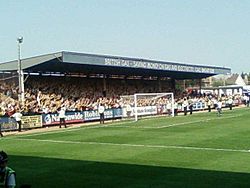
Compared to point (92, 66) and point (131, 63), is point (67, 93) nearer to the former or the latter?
point (92, 66)

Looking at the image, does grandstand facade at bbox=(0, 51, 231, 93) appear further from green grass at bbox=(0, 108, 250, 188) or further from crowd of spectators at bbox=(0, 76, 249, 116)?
green grass at bbox=(0, 108, 250, 188)

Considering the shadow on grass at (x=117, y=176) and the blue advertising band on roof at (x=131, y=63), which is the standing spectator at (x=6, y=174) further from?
the blue advertising band on roof at (x=131, y=63)

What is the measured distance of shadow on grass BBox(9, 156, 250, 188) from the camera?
1223 centimetres

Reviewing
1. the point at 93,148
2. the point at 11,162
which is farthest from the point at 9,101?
the point at 11,162

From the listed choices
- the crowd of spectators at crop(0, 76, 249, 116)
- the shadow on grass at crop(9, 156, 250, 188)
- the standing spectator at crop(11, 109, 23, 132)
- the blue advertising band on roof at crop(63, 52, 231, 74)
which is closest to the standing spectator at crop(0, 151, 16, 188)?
the shadow on grass at crop(9, 156, 250, 188)

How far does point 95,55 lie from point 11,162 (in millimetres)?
25420

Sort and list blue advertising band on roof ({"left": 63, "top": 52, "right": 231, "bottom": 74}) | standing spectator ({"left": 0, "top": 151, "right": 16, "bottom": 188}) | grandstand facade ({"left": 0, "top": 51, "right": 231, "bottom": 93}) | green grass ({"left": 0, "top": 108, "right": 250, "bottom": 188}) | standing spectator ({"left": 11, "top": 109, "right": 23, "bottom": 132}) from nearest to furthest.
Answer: standing spectator ({"left": 0, "top": 151, "right": 16, "bottom": 188}) < green grass ({"left": 0, "top": 108, "right": 250, "bottom": 188}) < standing spectator ({"left": 11, "top": 109, "right": 23, "bottom": 132}) < grandstand facade ({"left": 0, "top": 51, "right": 231, "bottom": 93}) < blue advertising band on roof ({"left": 63, "top": 52, "right": 231, "bottom": 74})

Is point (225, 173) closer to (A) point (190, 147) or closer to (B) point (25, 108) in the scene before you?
(A) point (190, 147)

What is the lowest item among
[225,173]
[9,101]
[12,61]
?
[225,173]

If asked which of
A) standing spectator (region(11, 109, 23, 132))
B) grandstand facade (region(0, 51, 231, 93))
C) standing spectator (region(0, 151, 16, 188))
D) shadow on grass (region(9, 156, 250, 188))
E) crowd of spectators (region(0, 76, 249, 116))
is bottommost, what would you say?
shadow on grass (region(9, 156, 250, 188))

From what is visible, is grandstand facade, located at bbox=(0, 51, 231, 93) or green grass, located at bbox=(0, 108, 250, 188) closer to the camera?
green grass, located at bbox=(0, 108, 250, 188)

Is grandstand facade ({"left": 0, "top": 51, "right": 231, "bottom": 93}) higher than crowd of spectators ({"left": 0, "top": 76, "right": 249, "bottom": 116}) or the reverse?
higher

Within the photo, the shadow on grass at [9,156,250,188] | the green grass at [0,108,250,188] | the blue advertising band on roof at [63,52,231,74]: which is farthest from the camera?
the blue advertising band on roof at [63,52,231,74]

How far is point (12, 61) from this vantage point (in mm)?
43219
